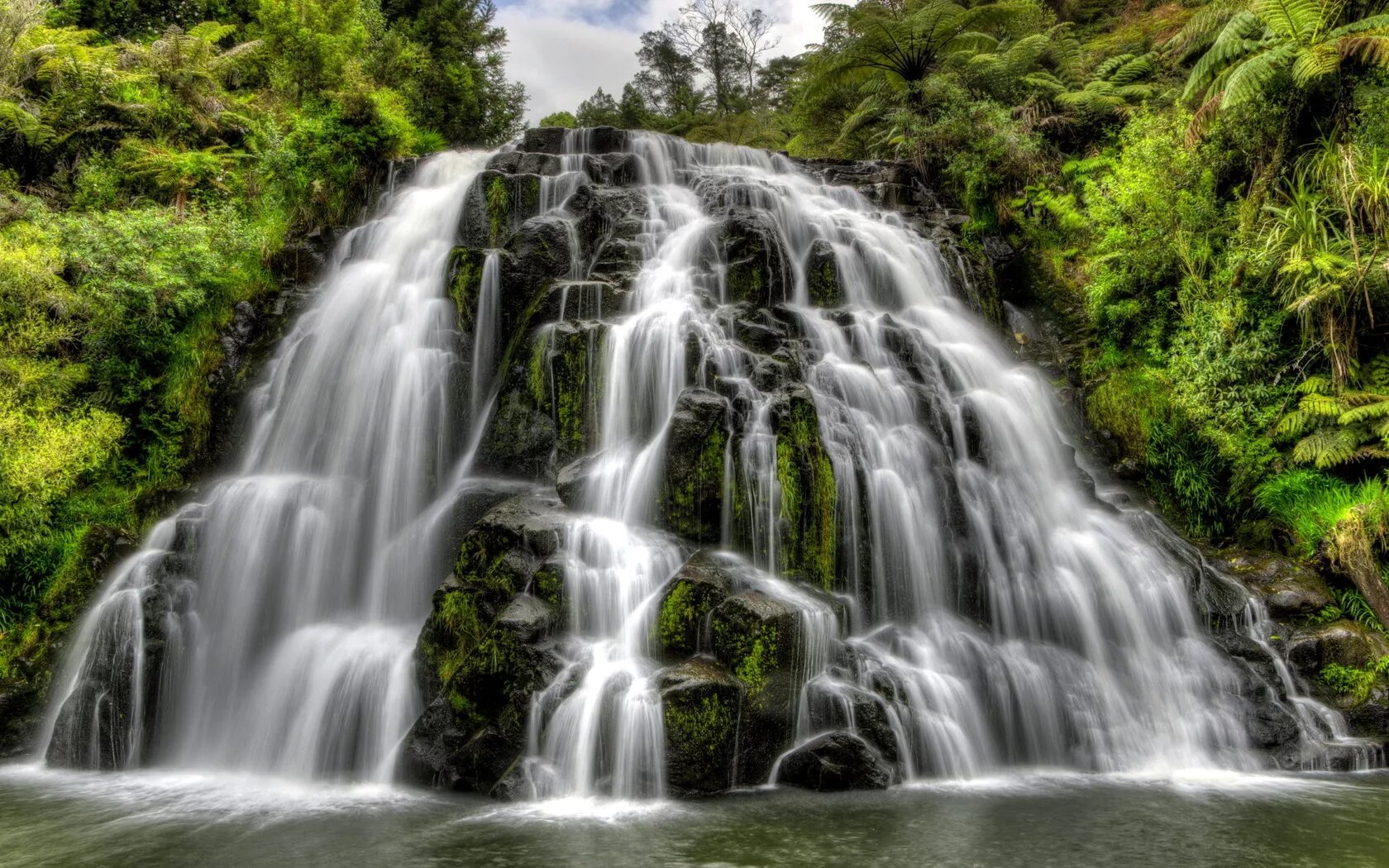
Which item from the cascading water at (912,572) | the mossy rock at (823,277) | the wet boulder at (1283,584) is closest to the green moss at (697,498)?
the cascading water at (912,572)

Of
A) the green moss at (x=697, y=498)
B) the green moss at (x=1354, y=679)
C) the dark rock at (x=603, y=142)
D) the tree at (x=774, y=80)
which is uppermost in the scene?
the tree at (x=774, y=80)

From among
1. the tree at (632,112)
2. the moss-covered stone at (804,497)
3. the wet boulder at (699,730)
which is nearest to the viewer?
the wet boulder at (699,730)

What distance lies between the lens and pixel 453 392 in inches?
424

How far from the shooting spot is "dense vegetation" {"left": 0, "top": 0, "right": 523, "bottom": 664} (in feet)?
30.5

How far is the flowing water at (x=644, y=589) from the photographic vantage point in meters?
6.43

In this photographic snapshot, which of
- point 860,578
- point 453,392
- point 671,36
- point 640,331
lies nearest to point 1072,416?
point 860,578

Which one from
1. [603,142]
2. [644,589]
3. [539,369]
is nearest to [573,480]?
[644,589]

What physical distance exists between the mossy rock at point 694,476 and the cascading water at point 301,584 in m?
3.09

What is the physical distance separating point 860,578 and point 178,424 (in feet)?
33.5

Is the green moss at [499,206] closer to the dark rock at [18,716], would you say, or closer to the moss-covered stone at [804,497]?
the moss-covered stone at [804,497]

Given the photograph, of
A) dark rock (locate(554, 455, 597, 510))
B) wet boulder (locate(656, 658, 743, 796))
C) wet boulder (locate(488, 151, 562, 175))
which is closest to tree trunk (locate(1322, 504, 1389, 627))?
wet boulder (locate(656, 658, 743, 796))

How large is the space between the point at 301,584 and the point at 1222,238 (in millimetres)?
13787

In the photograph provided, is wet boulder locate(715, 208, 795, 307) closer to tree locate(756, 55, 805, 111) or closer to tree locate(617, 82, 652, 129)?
tree locate(617, 82, 652, 129)

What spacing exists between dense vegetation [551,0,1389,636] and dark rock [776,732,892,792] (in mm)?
6152
